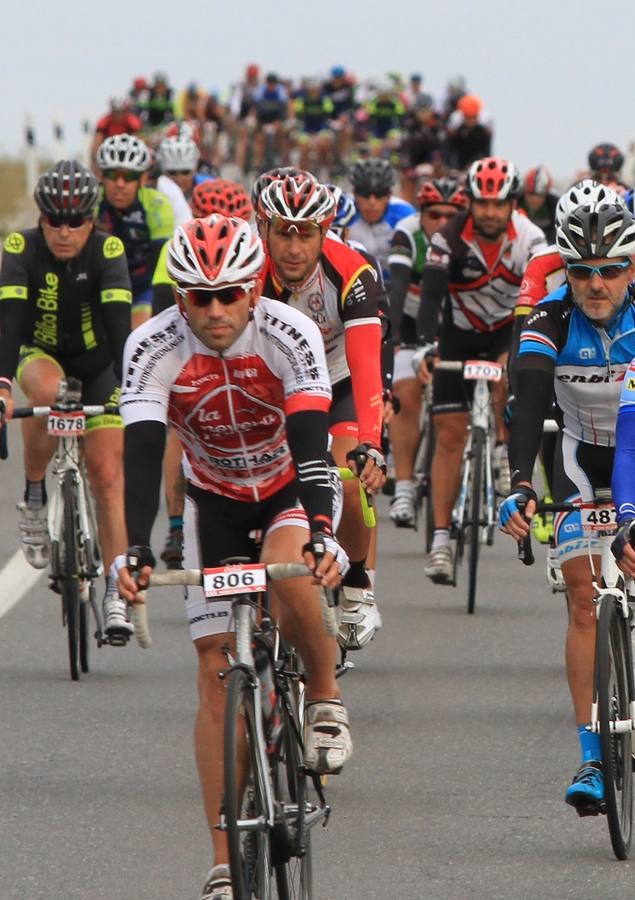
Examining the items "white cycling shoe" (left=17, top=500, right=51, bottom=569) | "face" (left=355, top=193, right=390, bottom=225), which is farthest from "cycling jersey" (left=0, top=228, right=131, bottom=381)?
"face" (left=355, top=193, right=390, bottom=225)

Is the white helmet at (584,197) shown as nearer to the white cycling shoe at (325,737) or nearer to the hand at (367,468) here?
the hand at (367,468)

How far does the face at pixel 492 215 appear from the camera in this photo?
13070 millimetres

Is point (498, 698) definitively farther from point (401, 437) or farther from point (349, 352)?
point (401, 437)

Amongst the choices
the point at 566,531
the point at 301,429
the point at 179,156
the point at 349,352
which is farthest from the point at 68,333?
the point at 179,156

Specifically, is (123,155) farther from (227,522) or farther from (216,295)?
(216,295)

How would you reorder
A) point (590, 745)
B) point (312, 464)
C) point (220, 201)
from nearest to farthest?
1. point (312, 464)
2. point (590, 745)
3. point (220, 201)

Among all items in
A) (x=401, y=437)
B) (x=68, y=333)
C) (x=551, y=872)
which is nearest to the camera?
(x=551, y=872)

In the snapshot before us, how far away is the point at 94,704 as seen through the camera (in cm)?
1019

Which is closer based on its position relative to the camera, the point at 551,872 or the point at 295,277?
the point at 551,872

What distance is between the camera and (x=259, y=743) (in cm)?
622

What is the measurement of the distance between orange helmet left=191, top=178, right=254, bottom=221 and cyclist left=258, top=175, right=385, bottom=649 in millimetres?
2320

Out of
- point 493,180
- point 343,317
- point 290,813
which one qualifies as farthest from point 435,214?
point 290,813

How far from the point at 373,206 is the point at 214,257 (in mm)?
9500

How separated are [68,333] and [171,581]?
5.13 meters
